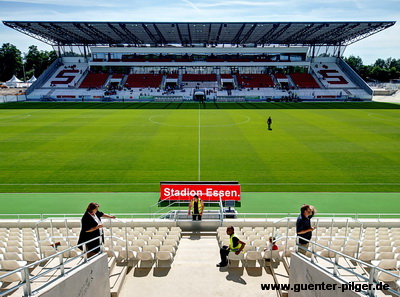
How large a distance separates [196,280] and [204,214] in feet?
18.8

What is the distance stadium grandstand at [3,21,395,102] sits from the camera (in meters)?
66.2

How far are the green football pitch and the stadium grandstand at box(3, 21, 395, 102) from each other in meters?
33.5

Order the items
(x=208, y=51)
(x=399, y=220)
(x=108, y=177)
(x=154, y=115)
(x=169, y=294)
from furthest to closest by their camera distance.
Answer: (x=208, y=51) → (x=154, y=115) → (x=108, y=177) → (x=399, y=220) → (x=169, y=294)

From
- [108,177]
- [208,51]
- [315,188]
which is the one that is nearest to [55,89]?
[208,51]

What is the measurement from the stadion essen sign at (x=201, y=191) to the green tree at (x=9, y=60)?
126m

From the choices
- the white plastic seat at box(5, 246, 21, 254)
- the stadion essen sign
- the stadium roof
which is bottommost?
the stadion essen sign

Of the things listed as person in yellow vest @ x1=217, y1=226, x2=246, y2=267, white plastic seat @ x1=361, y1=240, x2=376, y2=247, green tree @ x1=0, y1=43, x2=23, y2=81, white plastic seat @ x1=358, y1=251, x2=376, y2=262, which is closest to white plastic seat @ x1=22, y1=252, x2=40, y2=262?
person in yellow vest @ x1=217, y1=226, x2=246, y2=267

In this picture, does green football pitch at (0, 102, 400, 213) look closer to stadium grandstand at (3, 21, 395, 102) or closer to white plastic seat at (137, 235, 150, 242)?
white plastic seat at (137, 235, 150, 242)

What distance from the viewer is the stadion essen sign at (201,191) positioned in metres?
15.2

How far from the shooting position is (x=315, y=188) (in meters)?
17.1

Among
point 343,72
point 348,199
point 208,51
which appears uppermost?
point 208,51

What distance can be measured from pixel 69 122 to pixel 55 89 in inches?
1650

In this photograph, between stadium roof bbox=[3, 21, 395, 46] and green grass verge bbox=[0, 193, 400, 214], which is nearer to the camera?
green grass verge bbox=[0, 193, 400, 214]

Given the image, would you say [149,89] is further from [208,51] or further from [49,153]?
[49,153]
